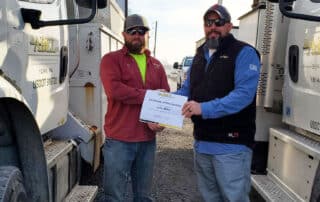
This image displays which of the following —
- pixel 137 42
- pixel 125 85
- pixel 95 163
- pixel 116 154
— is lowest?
pixel 95 163

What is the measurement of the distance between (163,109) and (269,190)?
1462mm

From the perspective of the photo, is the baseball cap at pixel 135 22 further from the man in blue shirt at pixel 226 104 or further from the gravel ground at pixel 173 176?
the gravel ground at pixel 173 176

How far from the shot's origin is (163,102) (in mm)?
3312

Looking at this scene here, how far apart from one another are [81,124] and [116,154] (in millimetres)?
1062

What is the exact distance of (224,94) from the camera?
3068mm

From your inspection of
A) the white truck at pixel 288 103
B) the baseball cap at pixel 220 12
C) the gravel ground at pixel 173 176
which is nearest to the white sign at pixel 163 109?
the baseball cap at pixel 220 12

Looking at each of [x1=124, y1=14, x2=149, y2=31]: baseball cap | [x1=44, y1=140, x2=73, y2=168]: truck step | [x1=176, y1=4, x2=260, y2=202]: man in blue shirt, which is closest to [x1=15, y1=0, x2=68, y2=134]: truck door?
[x1=44, y1=140, x2=73, y2=168]: truck step

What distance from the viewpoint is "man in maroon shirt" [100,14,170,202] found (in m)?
3.52

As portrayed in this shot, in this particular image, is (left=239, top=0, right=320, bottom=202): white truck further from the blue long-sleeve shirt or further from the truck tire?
the truck tire

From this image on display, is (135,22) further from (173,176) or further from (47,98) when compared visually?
(173,176)

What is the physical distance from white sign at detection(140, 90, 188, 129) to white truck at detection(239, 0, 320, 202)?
3.17ft

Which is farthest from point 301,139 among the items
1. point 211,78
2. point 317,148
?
point 211,78

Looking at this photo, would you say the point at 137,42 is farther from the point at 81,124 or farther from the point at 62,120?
the point at 81,124

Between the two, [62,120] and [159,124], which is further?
[62,120]
